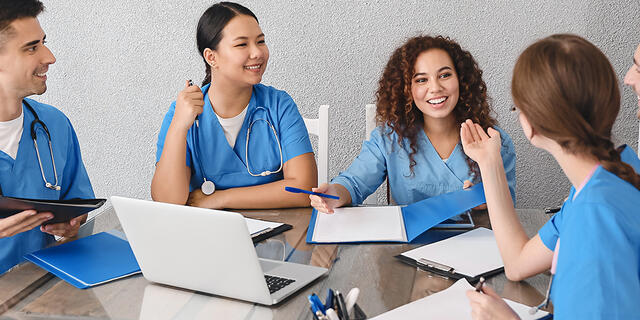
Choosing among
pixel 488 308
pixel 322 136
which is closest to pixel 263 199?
pixel 322 136

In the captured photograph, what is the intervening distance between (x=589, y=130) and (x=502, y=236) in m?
0.37

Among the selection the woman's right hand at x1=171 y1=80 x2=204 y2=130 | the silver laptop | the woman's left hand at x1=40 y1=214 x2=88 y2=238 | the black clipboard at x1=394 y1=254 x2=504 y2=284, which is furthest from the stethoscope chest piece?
the black clipboard at x1=394 y1=254 x2=504 y2=284

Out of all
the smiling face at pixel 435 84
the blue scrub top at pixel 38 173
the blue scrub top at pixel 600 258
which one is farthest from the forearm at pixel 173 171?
the blue scrub top at pixel 600 258

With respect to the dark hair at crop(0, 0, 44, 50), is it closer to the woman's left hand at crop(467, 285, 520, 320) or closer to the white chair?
the white chair

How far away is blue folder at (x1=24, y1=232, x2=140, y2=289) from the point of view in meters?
1.19

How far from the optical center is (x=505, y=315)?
909 millimetres

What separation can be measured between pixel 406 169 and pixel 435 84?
0.88 ft

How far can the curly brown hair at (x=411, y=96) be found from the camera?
188cm

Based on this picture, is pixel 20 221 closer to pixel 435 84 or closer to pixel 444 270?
pixel 444 270

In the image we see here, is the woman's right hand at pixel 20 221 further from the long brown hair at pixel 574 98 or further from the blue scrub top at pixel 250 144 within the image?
the long brown hair at pixel 574 98

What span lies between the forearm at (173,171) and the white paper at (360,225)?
429 millimetres

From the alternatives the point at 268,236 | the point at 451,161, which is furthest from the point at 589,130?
the point at 451,161

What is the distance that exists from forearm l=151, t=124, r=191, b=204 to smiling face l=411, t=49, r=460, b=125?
2.30 ft

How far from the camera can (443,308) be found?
3.35 feet
